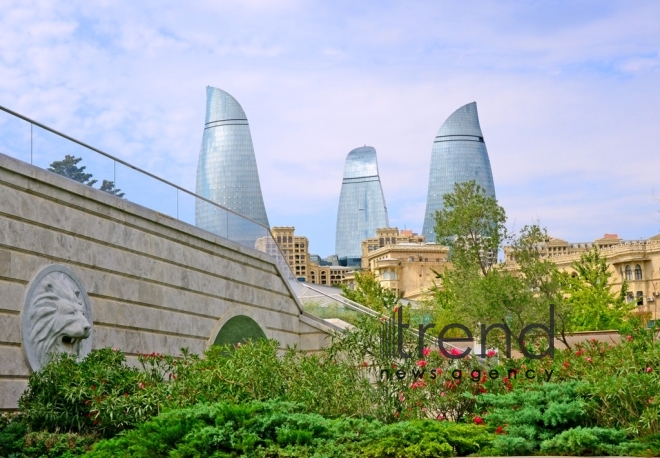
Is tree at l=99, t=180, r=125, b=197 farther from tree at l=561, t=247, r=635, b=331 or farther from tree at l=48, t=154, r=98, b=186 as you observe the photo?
tree at l=561, t=247, r=635, b=331

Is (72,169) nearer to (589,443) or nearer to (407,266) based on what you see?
(589,443)

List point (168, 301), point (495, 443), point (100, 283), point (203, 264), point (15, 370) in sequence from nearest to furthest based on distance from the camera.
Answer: point (495, 443) → point (15, 370) → point (100, 283) → point (168, 301) → point (203, 264)

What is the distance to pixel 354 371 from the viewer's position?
13.8m

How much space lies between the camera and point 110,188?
16.7 metres

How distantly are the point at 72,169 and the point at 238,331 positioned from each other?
27.6 feet

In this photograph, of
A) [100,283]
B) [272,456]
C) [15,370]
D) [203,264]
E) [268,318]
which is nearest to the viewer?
[272,456]

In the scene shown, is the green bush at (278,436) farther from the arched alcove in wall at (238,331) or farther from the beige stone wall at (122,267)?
the arched alcove in wall at (238,331)

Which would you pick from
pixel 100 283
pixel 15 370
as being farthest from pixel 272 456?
pixel 100 283

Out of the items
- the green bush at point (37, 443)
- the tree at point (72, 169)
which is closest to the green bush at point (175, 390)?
the green bush at point (37, 443)

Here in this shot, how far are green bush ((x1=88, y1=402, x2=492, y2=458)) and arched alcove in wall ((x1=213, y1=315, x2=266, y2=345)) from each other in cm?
1109

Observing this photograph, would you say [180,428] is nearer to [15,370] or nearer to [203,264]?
[15,370]

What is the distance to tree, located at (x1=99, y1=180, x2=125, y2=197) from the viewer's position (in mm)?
16458

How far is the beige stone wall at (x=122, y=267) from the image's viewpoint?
43.9ft

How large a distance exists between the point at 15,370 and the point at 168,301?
5.47 metres
